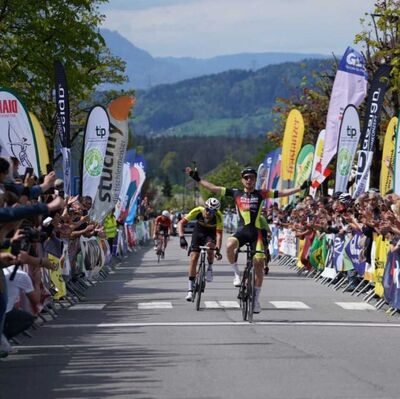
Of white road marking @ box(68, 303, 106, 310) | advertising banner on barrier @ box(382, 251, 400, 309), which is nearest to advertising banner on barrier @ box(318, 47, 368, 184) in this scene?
advertising banner on barrier @ box(382, 251, 400, 309)

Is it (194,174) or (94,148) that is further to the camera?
(94,148)

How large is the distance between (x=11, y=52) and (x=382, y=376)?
24.0 m

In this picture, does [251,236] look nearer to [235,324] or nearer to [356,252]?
[235,324]

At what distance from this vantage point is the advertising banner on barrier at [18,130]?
23.0 m

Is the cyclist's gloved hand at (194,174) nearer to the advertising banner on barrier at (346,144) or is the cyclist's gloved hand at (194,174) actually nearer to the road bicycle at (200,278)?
the road bicycle at (200,278)

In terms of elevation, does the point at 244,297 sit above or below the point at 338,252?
above

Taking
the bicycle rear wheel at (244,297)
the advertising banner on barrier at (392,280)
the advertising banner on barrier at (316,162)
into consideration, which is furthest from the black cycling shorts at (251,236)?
the advertising banner on barrier at (316,162)

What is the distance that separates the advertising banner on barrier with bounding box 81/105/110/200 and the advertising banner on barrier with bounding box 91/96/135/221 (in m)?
0.57

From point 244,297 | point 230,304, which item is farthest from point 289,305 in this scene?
point 244,297

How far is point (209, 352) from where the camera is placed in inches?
528

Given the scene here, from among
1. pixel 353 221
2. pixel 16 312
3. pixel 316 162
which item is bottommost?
pixel 16 312

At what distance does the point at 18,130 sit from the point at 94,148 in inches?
292

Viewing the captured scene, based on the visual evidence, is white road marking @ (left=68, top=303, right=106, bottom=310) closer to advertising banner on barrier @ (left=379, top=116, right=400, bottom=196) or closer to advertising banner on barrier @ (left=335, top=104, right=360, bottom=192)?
advertising banner on barrier @ (left=379, top=116, right=400, bottom=196)

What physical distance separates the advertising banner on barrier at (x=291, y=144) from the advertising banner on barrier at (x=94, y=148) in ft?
30.1
